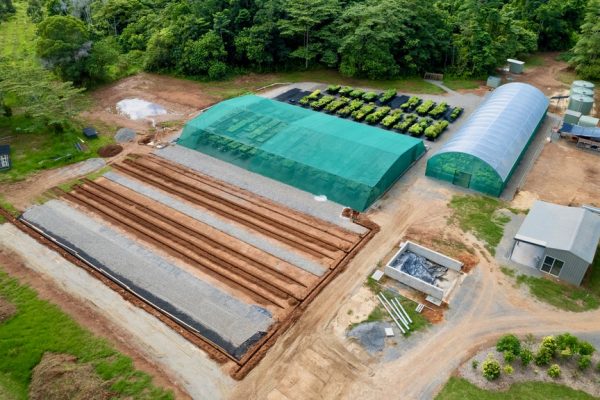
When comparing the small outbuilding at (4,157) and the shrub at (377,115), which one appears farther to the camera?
the shrub at (377,115)

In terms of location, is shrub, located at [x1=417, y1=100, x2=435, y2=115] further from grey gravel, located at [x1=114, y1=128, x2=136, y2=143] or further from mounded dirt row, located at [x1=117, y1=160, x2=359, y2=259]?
grey gravel, located at [x1=114, y1=128, x2=136, y2=143]

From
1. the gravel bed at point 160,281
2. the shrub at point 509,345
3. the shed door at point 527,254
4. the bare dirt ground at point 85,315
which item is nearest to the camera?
the bare dirt ground at point 85,315

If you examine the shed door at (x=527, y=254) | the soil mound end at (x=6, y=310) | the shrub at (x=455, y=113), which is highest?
the shrub at (x=455, y=113)

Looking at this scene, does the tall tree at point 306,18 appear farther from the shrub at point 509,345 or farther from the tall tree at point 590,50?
the shrub at point 509,345

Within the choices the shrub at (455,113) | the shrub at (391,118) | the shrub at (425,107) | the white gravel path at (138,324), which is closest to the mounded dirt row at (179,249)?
the white gravel path at (138,324)

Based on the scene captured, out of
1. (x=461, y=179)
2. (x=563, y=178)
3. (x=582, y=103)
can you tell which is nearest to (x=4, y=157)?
(x=461, y=179)

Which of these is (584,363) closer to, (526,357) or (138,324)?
(526,357)
